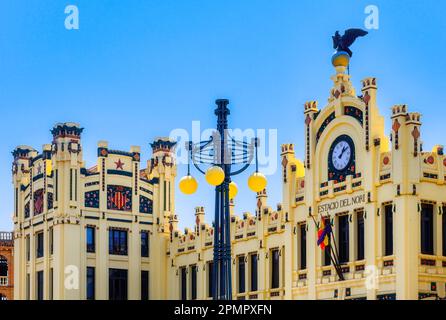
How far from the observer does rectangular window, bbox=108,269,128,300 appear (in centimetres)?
6278

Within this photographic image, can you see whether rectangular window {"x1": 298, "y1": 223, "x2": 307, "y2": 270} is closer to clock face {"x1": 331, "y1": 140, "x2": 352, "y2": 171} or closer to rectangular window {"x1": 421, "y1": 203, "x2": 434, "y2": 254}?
clock face {"x1": 331, "y1": 140, "x2": 352, "y2": 171}

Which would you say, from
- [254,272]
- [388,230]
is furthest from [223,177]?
[254,272]

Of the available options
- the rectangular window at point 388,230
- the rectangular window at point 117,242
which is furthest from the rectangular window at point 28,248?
the rectangular window at point 388,230

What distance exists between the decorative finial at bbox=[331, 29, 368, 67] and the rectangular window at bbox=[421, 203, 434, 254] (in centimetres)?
762

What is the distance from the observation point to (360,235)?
152 ft

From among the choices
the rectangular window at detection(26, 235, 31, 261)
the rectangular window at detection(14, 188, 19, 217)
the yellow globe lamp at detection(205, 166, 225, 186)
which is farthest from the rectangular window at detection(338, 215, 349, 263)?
the rectangular window at detection(14, 188, 19, 217)

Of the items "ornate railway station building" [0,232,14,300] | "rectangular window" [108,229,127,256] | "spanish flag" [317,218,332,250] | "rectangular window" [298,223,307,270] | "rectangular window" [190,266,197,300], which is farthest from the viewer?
"ornate railway station building" [0,232,14,300]

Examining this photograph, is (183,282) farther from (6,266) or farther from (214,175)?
(214,175)

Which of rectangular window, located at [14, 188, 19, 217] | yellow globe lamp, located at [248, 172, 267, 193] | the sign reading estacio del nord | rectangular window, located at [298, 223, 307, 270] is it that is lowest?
rectangular window, located at [298, 223, 307, 270]

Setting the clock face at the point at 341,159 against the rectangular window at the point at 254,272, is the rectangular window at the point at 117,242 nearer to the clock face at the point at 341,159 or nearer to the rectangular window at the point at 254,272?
the rectangular window at the point at 254,272

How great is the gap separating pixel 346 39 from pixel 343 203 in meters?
7.20

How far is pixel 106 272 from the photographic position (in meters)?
62.4

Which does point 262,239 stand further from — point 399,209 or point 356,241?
point 399,209
